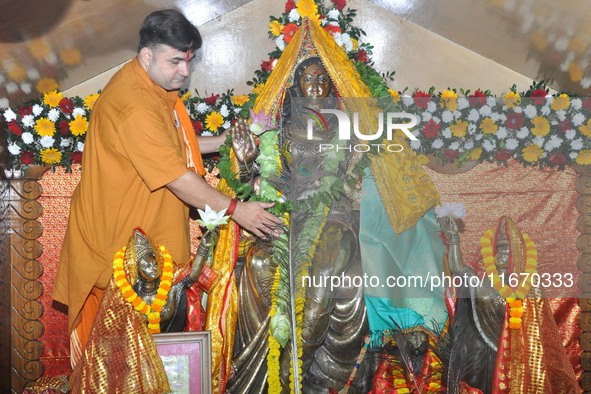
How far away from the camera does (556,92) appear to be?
640cm

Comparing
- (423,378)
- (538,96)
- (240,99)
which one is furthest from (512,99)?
(423,378)

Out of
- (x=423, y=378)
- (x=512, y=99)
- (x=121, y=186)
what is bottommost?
(x=423, y=378)

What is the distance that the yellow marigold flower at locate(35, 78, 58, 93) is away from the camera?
19.2 ft

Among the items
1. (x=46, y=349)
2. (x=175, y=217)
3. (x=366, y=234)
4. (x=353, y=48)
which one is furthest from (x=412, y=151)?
(x=46, y=349)

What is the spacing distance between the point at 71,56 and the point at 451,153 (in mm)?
2689

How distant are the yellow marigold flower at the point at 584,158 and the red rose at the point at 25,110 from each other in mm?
3845

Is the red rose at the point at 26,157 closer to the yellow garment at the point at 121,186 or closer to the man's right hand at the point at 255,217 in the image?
the yellow garment at the point at 121,186

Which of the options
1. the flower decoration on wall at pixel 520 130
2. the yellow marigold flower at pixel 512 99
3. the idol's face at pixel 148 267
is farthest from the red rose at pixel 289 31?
the idol's face at pixel 148 267

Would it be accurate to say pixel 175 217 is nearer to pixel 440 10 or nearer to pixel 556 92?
pixel 440 10

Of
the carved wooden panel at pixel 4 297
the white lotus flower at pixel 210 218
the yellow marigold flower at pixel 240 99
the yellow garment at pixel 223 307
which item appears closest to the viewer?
the white lotus flower at pixel 210 218

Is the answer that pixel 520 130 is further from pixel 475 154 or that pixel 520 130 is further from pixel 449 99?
pixel 449 99

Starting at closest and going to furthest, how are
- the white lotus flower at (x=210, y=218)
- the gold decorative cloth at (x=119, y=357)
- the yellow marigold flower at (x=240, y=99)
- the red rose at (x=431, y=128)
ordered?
the gold decorative cloth at (x=119, y=357), the white lotus flower at (x=210, y=218), the red rose at (x=431, y=128), the yellow marigold flower at (x=240, y=99)

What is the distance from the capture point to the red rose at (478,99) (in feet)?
19.0

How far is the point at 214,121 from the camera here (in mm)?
6016
